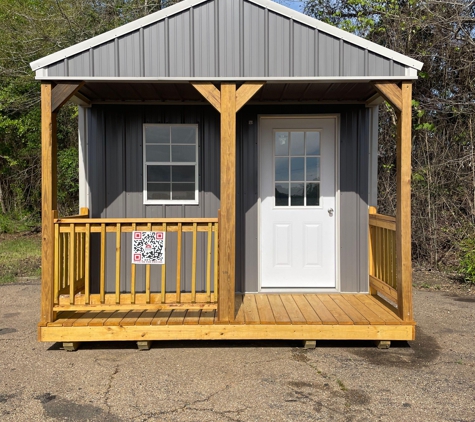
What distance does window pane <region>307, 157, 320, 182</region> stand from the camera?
19.3 feet

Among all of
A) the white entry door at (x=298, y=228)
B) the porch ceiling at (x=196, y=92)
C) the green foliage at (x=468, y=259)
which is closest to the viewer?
the porch ceiling at (x=196, y=92)

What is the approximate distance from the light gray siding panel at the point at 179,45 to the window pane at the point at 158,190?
1.79 metres

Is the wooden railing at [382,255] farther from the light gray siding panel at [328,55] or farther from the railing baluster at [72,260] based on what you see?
the railing baluster at [72,260]

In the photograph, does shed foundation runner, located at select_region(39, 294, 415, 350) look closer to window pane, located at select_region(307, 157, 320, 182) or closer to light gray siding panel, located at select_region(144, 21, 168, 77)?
window pane, located at select_region(307, 157, 320, 182)

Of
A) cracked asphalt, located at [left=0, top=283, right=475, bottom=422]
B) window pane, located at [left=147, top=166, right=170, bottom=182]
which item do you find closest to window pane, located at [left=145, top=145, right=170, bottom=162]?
window pane, located at [left=147, top=166, right=170, bottom=182]

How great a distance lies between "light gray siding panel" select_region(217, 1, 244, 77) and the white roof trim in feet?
0.62

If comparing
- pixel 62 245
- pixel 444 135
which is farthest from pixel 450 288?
pixel 62 245

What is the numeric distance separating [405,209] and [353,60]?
1.47 meters

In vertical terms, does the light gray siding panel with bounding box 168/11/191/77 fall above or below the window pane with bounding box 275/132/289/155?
above

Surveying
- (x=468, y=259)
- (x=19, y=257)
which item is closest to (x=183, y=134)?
(x=468, y=259)

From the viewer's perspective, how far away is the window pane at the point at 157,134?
582cm

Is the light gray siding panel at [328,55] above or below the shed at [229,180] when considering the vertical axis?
above

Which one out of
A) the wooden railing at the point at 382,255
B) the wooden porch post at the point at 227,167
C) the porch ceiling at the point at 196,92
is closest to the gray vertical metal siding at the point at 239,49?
the wooden porch post at the point at 227,167

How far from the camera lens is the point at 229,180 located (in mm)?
4395
